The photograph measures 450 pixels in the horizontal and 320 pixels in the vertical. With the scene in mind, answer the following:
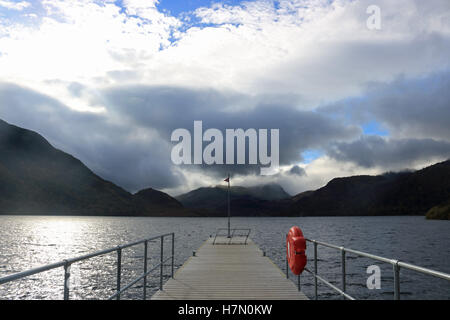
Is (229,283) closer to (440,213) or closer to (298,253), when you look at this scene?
(298,253)

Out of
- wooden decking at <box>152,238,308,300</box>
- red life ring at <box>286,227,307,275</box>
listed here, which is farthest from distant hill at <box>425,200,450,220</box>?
red life ring at <box>286,227,307,275</box>

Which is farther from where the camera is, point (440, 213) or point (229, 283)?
point (440, 213)

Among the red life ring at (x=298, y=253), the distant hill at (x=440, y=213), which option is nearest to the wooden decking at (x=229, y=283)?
the red life ring at (x=298, y=253)

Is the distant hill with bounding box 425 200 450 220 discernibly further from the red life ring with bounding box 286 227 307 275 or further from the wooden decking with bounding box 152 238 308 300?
the red life ring with bounding box 286 227 307 275

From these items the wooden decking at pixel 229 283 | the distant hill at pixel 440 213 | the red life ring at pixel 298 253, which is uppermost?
the red life ring at pixel 298 253

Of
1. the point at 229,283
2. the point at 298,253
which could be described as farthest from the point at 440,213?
the point at 298,253

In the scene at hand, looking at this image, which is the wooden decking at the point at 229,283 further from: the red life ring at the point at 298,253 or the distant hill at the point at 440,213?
the distant hill at the point at 440,213

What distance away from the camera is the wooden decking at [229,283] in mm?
8508

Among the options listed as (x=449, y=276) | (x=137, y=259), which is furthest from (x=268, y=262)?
(x=137, y=259)

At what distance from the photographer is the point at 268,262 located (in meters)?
14.4

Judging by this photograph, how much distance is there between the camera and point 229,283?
9.99 m

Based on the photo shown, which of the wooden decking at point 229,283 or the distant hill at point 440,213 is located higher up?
the wooden decking at point 229,283
